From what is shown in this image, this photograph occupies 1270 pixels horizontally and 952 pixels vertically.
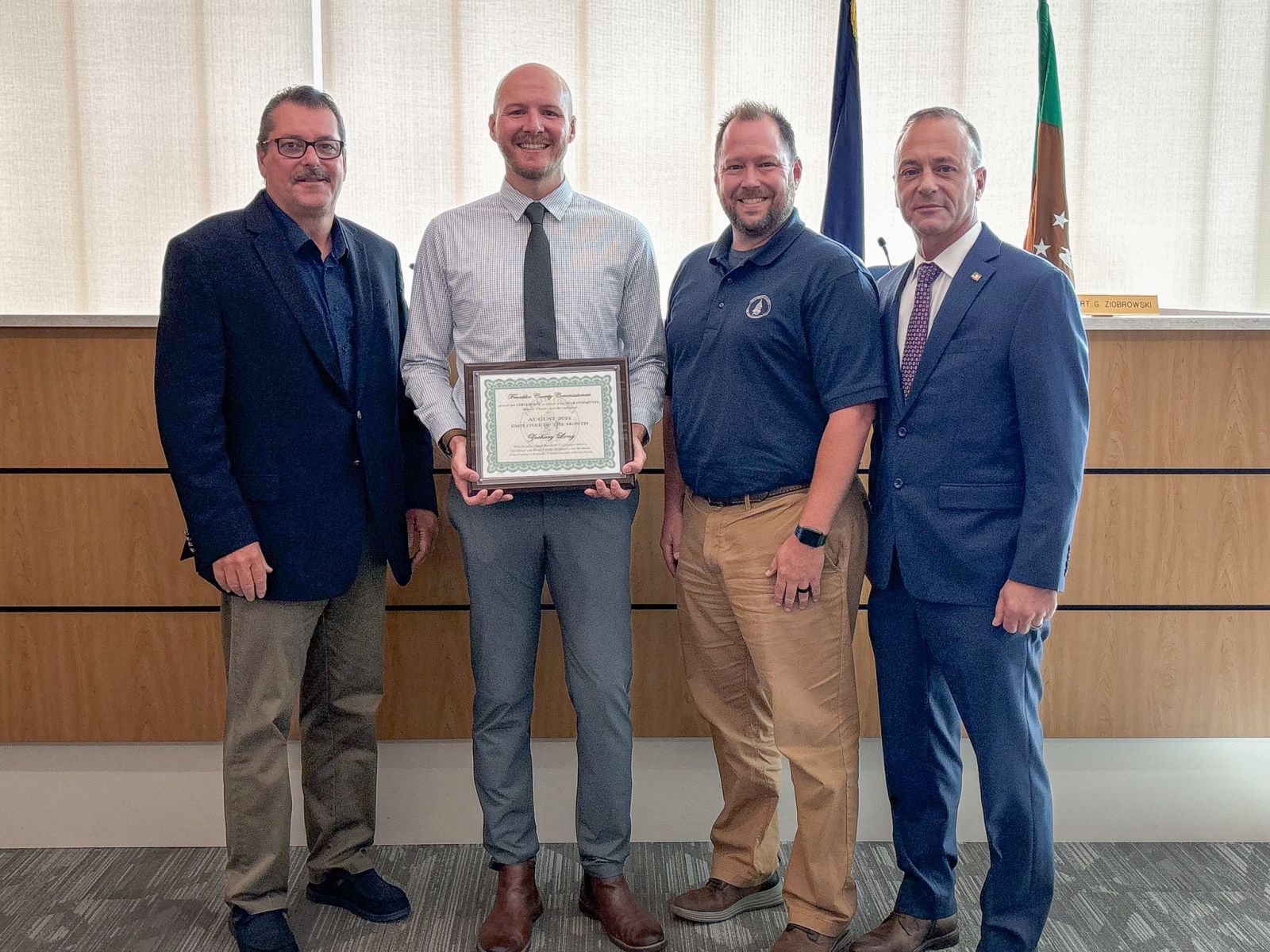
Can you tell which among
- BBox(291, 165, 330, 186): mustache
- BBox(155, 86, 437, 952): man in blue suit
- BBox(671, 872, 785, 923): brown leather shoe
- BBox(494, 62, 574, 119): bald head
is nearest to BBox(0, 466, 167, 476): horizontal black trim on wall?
BBox(155, 86, 437, 952): man in blue suit

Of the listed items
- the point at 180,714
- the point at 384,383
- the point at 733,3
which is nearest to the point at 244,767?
the point at 180,714

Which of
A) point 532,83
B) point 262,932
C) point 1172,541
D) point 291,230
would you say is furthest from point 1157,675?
point 291,230

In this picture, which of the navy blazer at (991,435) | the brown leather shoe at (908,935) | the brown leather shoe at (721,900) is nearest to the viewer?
the navy blazer at (991,435)

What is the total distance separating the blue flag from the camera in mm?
2932

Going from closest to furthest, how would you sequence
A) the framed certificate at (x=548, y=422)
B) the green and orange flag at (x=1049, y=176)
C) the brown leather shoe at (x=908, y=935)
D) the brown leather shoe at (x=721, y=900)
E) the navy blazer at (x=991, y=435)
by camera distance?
the navy blazer at (x=991, y=435)
the framed certificate at (x=548, y=422)
the brown leather shoe at (x=908, y=935)
the brown leather shoe at (x=721, y=900)
the green and orange flag at (x=1049, y=176)

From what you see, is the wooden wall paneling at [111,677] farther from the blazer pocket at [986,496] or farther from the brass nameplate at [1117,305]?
the brass nameplate at [1117,305]

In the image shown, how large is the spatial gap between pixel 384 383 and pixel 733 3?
188 centimetres

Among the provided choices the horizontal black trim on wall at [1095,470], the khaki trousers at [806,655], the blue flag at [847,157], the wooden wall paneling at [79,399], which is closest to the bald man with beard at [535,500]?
the khaki trousers at [806,655]

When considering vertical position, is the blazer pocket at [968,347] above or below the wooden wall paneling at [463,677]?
above

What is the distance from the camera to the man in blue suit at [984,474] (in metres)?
1.72

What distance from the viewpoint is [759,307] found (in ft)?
6.31

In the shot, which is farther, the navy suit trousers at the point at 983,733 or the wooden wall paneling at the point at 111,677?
the wooden wall paneling at the point at 111,677

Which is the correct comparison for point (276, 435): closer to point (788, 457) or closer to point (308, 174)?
point (308, 174)

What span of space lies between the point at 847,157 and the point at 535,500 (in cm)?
164
